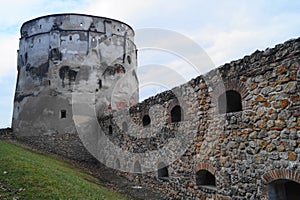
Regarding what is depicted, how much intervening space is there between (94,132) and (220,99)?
12547mm

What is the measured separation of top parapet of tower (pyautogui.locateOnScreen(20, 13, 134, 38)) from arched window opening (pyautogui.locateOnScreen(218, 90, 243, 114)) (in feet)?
47.8

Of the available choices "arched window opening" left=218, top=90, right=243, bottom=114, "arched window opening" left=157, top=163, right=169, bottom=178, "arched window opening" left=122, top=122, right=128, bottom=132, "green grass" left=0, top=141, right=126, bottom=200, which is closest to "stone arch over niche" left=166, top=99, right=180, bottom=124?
"arched window opening" left=157, top=163, right=169, bottom=178

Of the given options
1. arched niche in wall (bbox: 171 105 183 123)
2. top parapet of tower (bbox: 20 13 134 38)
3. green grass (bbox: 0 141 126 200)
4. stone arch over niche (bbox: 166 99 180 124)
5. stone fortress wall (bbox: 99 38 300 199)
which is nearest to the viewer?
stone fortress wall (bbox: 99 38 300 199)

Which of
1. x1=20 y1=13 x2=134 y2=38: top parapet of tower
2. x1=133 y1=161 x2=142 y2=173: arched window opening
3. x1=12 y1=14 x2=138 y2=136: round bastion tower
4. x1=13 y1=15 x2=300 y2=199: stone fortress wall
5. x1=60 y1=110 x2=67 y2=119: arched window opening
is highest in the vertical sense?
x1=20 y1=13 x2=134 y2=38: top parapet of tower

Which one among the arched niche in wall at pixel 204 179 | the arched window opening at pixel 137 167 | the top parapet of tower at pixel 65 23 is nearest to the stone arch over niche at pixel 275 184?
the arched niche in wall at pixel 204 179

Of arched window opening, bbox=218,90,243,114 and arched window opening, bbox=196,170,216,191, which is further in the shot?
arched window opening, bbox=196,170,216,191

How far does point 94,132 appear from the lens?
18797 mm

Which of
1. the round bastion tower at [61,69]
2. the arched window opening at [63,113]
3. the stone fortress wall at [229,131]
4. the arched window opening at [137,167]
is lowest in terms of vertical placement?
the arched window opening at [137,167]

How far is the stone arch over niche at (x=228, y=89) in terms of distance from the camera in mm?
6961

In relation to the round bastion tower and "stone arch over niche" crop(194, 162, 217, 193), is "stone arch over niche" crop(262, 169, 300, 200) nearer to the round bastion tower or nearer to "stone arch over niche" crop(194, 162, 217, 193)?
"stone arch over niche" crop(194, 162, 217, 193)

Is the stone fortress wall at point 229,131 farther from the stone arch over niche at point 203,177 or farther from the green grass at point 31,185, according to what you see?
the green grass at point 31,185

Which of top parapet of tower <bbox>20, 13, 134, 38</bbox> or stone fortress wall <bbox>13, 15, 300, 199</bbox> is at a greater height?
top parapet of tower <bbox>20, 13, 134, 38</bbox>

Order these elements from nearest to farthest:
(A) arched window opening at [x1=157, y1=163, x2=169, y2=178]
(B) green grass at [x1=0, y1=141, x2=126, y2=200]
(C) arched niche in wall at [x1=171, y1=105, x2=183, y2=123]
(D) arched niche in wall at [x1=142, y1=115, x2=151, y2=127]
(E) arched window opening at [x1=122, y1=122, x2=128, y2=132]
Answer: (B) green grass at [x1=0, y1=141, x2=126, y2=200] < (C) arched niche in wall at [x1=171, y1=105, x2=183, y2=123] < (A) arched window opening at [x1=157, y1=163, x2=169, y2=178] < (D) arched niche in wall at [x1=142, y1=115, x2=151, y2=127] < (E) arched window opening at [x1=122, y1=122, x2=128, y2=132]

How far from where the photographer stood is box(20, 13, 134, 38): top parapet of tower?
19.7 metres
